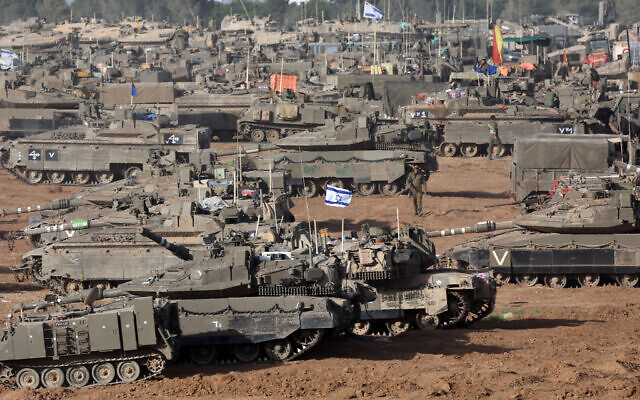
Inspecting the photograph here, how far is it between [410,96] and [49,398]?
43.2 m

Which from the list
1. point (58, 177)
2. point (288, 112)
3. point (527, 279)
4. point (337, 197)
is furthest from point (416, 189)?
point (58, 177)

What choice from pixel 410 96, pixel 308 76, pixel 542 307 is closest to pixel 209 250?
pixel 542 307

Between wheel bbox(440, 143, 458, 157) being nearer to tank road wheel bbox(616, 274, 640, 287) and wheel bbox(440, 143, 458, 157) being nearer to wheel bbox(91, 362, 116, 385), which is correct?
tank road wheel bbox(616, 274, 640, 287)

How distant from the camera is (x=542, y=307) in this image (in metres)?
22.5

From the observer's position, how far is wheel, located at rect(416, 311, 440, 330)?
20297 mm

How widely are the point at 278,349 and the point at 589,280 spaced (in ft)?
33.3

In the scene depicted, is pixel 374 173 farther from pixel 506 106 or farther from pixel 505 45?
pixel 505 45

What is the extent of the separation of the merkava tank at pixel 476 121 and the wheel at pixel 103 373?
103 ft

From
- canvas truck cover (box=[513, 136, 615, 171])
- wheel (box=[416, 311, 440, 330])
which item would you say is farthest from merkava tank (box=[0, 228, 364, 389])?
canvas truck cover (box=[513, 136, 615, 171])

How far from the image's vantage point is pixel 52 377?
16609 millimetres

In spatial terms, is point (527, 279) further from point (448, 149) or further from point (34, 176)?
point (34, 176)

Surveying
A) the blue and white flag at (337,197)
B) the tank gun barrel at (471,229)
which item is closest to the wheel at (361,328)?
the tank gun barrel at (471,229)

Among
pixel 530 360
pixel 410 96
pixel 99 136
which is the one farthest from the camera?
pixel 410 96

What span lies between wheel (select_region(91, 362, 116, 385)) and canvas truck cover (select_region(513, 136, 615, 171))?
20.9 m
